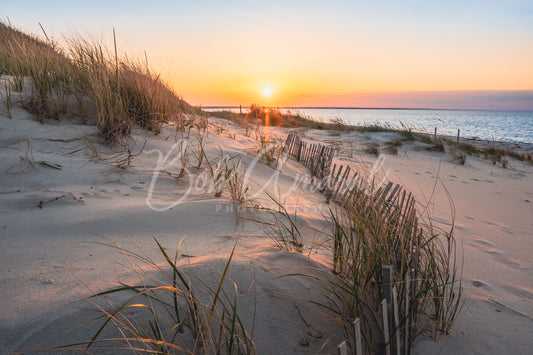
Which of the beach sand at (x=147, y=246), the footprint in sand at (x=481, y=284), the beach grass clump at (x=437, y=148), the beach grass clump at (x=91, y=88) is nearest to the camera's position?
the beach sand at (x=147, y=246)

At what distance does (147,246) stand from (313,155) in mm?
4881

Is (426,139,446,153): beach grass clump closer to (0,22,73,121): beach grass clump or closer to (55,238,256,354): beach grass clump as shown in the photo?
(0,22,73,121): beach grass clump

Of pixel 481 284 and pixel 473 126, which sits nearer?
pixel 481 284

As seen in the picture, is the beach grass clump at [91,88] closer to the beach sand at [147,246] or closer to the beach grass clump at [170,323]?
the beach sand at [147,246]

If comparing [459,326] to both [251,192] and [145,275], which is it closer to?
[145,275]

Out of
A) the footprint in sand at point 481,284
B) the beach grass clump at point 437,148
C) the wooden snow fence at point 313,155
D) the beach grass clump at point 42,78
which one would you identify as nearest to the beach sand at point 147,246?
the footprint in sand at point 481,284

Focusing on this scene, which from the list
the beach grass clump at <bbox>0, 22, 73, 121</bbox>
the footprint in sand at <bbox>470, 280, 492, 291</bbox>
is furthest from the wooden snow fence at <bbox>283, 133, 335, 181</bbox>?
the beach grass clump at <bbox>0, 22, 73, 121</bbox>

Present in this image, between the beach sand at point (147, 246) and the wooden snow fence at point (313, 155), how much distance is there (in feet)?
4.41

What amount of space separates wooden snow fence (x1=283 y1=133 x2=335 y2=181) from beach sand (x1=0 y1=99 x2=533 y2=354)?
1344mm

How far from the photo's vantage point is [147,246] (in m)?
1.81

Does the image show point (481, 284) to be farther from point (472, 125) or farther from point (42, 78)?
point (472, 125)

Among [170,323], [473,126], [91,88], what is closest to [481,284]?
[170,323]

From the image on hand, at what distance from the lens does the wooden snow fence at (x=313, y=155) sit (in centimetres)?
543

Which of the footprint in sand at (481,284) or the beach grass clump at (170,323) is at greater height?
the beach grass clump at (170,323)
